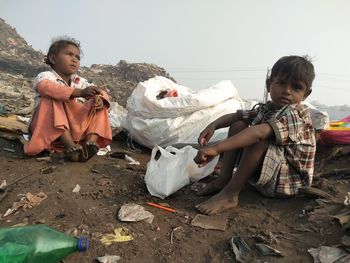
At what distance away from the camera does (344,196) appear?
2340 millimetres

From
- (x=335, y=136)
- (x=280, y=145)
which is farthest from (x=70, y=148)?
(x=335, y=136)

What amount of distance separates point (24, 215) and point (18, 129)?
68.7 inches

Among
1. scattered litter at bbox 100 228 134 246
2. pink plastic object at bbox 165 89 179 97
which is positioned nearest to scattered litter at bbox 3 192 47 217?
scattered litter at bbox 100 228 134 246

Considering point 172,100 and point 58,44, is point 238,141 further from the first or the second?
point 58,44

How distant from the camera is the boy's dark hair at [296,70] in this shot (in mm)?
2191

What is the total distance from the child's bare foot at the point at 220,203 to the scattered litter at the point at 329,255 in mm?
619

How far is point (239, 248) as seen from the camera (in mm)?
1811

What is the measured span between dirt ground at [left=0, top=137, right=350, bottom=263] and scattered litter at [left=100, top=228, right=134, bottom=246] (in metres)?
0.03

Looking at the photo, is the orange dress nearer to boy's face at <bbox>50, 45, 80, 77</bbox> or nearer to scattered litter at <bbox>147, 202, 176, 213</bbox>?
boy's face at <bbox>50, 45, 80, 77</bbox>

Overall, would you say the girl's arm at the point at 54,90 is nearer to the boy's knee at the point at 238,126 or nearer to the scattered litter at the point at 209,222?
the boy's knee at the point at 238,126

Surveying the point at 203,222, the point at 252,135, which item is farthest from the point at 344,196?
the point at 203,222

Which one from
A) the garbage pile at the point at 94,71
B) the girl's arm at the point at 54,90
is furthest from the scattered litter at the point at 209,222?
the garbage pile at the point at 94,71

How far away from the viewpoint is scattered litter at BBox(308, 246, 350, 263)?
1614mm

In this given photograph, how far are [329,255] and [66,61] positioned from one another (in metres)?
2.78
